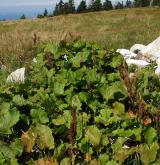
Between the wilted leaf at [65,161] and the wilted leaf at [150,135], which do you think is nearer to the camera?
the wilted leaf at [65,161]

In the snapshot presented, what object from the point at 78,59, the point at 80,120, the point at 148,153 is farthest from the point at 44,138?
the point at 78,59

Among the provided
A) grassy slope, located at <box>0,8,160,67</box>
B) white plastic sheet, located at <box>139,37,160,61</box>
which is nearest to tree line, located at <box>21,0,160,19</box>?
grassy slope, located at <box>0,8,160,67</box>

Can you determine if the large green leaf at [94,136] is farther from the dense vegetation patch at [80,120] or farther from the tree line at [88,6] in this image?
the tree line at [88,6]

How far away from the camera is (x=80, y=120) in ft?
17.4

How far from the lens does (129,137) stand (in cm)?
480

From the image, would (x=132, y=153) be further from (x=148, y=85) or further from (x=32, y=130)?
(x=148, y=85)

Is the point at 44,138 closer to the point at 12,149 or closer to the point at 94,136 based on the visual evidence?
the point at 12,149

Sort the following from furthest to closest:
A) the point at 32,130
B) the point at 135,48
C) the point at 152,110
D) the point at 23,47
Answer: the point at 23,47 < the point at 135,48 < the point at 152,110 < the point at 32,130

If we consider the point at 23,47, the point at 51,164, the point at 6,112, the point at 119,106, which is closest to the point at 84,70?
the point at 119,106

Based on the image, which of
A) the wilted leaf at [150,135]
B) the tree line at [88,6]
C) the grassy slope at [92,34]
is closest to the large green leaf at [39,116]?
the wilted leaf at [150,135]

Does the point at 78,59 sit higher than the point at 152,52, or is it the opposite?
the point at 78,59

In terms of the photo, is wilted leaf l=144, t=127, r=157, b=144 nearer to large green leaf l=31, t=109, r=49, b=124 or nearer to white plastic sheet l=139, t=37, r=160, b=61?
large green leaf l=31, t=109, r=49, b=124

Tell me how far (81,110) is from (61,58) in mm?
2226

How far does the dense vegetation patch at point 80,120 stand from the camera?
175 inches
